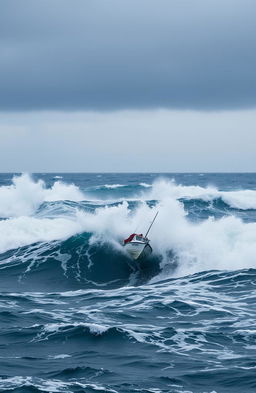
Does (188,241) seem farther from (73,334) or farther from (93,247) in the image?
(73,334)

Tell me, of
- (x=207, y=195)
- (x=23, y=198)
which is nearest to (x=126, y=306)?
(x=23, y=198)

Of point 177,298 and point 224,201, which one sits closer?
point 177,298

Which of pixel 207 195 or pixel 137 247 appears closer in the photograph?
pixel 137 247

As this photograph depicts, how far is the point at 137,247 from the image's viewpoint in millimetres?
27969

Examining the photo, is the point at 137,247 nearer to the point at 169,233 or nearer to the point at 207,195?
the point at 169,233

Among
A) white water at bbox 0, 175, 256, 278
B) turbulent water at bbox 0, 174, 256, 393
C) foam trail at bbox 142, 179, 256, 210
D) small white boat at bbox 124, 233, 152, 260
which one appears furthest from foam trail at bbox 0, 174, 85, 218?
small white boat at bbox 124, 233, 152, 260

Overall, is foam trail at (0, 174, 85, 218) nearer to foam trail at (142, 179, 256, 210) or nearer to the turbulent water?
foam trail at (142, 179, 256, 210)

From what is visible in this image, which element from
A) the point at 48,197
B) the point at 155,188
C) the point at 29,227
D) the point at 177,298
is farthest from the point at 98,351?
the point at 155,188

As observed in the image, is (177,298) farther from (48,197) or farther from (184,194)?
(184,194)

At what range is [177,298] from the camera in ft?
67.4

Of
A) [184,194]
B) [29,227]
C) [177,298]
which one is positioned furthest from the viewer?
[184,194]

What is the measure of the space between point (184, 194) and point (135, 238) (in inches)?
1662

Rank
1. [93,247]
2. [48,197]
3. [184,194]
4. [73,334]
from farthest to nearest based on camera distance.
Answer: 1. [184,194]
2. [48,197]
3. [93,247]
4. [73,334]

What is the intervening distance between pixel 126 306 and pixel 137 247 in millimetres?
8603
